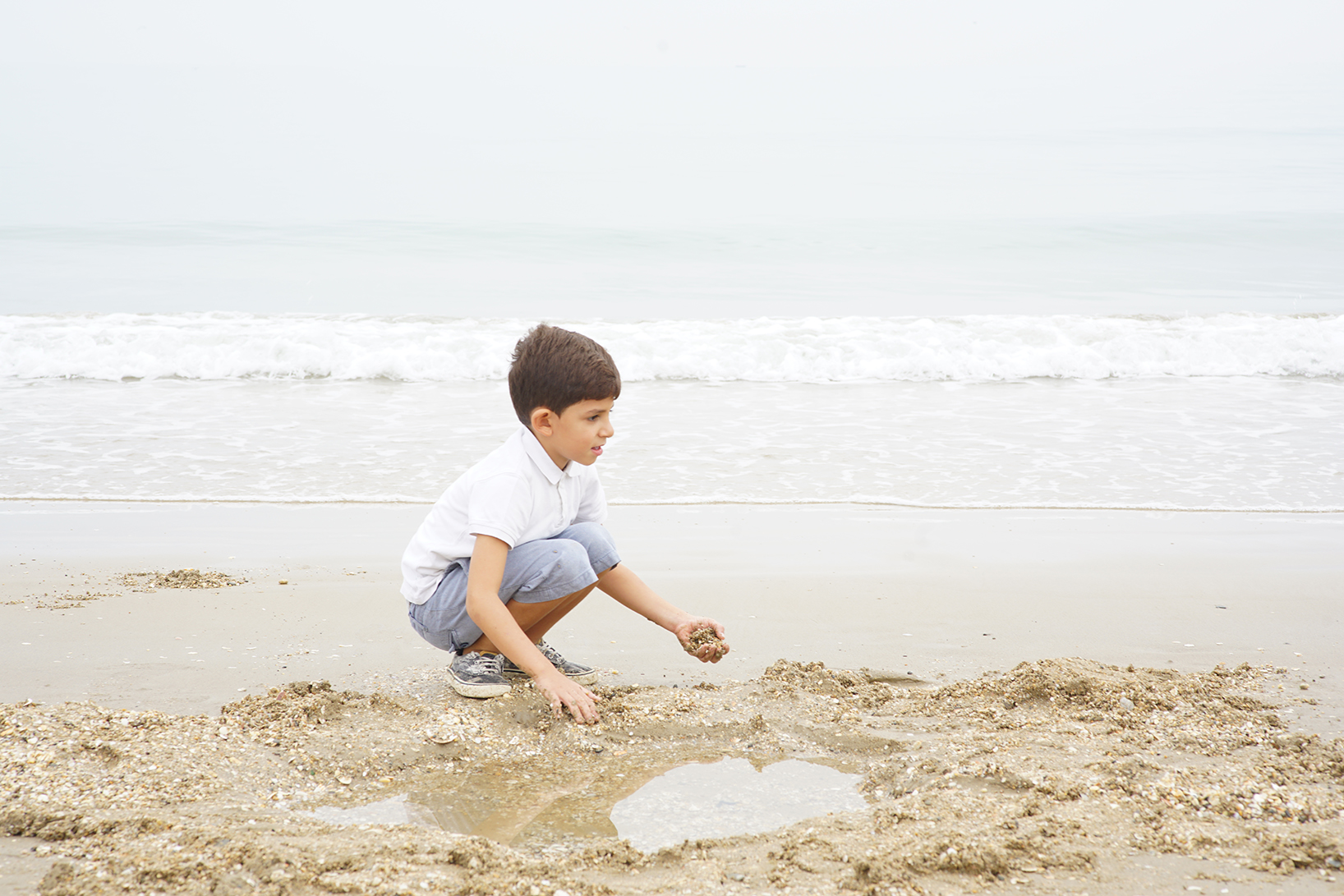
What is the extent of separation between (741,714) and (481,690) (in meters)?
0.74

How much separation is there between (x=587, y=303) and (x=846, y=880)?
46.5 feet

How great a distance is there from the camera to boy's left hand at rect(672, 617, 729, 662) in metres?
2.61

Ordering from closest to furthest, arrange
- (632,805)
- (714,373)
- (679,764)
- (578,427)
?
1. (632,805)
2. (679,764)
3. (578,427)
4. (714,373)

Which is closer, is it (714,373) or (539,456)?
(539,456)

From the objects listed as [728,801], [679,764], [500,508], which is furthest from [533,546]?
[728,801]

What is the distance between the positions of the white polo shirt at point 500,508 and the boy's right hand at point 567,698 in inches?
14.5

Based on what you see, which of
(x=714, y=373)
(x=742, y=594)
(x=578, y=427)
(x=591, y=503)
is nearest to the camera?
(x=578, y=427)

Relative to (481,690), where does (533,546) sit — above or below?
above

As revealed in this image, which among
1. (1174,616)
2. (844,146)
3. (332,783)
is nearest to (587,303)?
(1174,616)

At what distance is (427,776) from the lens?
229 cm

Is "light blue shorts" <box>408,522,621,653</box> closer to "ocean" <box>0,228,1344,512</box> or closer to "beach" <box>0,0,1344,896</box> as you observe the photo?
"beach" <box>0,0,1344,896</box>

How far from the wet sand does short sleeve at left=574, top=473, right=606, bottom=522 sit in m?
0.53

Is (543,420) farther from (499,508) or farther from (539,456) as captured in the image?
(499,508)

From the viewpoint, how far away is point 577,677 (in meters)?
2.95
